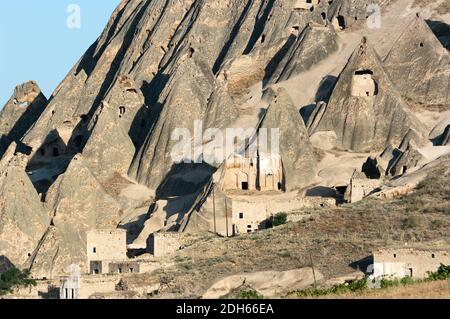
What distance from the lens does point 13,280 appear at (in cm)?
5316

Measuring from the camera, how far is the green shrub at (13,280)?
169 feet

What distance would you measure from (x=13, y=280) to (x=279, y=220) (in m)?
8.07

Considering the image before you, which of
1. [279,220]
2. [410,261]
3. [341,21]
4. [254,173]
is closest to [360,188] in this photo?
[279,220]

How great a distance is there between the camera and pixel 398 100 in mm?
67625

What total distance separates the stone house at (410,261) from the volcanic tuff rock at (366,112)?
19948 mm

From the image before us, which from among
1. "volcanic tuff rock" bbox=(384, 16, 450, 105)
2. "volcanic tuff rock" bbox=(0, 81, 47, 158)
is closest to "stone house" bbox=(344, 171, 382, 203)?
"volcanic tuff rock" bbox=(384, 16, 450, 105)

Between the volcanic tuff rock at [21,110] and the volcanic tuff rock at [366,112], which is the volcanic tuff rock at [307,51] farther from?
the volcanic tuff rock at [21,110]

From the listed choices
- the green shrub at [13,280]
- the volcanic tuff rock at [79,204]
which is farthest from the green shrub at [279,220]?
the volcanic tuff rock at [79,204]

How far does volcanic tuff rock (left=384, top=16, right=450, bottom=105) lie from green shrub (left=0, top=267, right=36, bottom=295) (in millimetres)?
19813

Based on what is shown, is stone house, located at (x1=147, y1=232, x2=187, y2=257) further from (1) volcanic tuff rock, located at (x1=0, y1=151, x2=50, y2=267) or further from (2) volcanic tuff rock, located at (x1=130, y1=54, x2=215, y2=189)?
(2) volcanic tuff rock, located at (x1=130, y1=54, x2=215, y2=189)

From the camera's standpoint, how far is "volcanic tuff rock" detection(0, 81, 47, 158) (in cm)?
Result: 8712

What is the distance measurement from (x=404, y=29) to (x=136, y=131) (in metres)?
11.3

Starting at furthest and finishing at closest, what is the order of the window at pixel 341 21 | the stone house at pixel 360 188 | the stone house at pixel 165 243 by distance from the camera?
the window at pixel 341 21
the stone house at pixel 360 188
the stone house at pixel 165 243

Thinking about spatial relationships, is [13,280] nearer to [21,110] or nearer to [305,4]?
[305,4]
